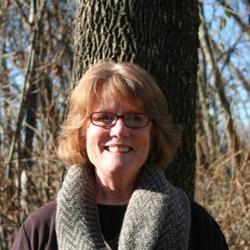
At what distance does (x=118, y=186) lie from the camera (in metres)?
3.11

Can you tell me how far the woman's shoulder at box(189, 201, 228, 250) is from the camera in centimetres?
311

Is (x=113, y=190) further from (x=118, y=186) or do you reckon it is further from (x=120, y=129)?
(x=120, y=129)

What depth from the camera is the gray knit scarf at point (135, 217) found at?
119 inches

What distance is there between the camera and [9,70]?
8078mm

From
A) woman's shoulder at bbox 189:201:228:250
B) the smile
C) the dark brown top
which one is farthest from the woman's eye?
woman's shoulder at bbox 189:201:228:250

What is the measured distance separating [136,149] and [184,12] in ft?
4.13

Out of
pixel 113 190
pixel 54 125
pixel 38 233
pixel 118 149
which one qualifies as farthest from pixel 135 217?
pixel 54 125

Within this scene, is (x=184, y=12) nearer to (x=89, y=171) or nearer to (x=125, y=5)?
(x=125, y=5)

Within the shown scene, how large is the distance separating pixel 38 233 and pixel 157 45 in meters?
1.35

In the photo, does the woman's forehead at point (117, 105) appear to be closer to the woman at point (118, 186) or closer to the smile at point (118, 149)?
the woman at point (118, 186)

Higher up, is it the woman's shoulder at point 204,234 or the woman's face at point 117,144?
the woman's face at point 117,144

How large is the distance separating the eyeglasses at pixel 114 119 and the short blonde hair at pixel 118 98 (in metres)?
0.03

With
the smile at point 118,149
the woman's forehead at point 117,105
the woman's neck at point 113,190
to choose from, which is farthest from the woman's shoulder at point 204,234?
the woman's forehead at point 117,105

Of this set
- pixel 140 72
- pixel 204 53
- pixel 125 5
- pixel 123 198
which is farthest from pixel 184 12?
pixel 204 53
